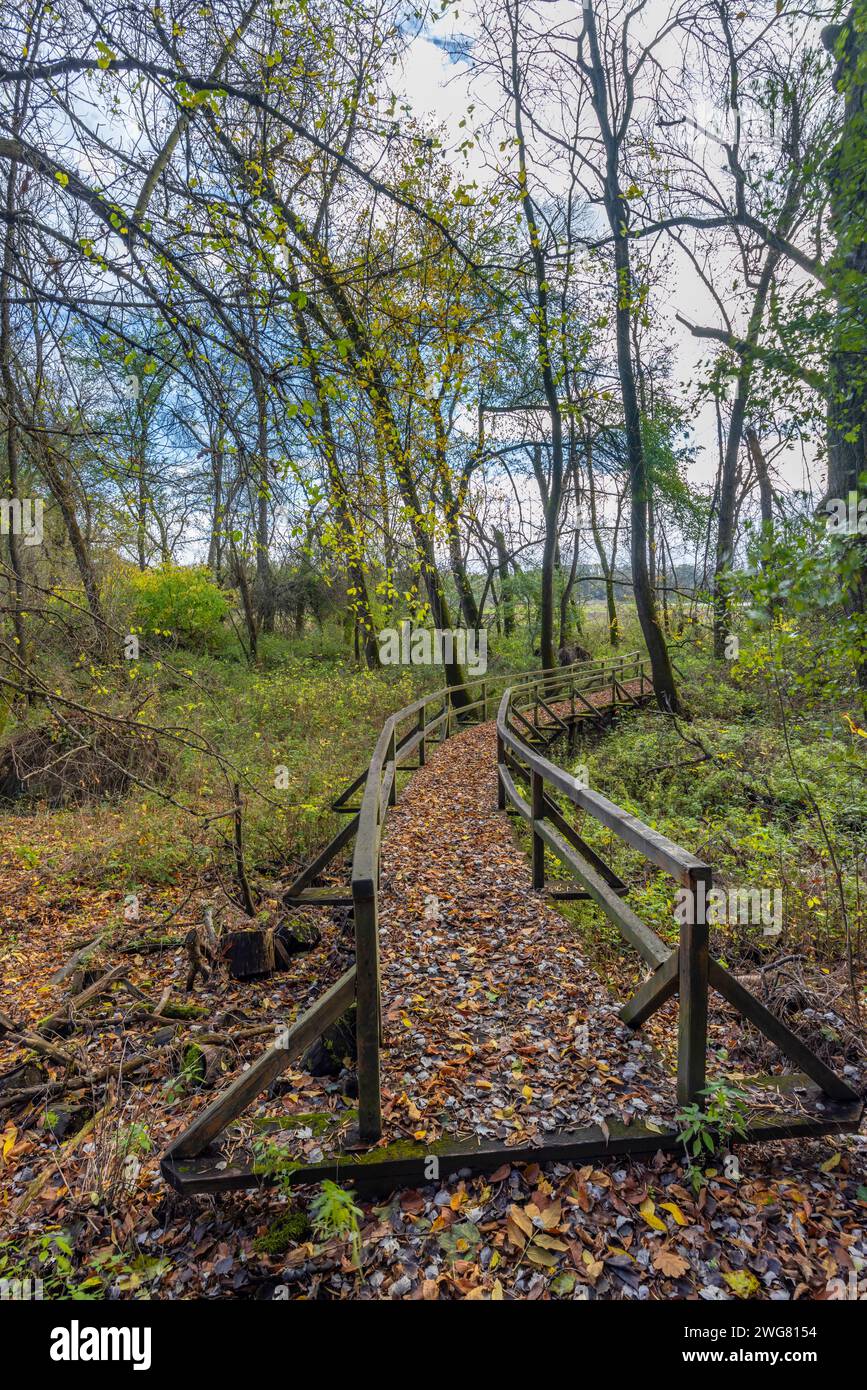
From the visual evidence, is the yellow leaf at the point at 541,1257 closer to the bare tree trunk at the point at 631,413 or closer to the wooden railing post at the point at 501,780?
the wooden railing post at the point at 501,780

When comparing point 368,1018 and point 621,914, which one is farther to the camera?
point 621,914

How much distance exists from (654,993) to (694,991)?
0.49 meters

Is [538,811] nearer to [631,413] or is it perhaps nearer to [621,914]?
[621,914]

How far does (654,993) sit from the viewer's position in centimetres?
303

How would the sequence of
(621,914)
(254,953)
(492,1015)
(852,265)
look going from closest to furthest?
(621,914)
(492,1015)
(254,953)
(852,265)

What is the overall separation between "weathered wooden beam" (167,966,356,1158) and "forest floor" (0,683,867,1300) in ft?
0.93

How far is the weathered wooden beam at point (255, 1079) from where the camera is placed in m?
2.69

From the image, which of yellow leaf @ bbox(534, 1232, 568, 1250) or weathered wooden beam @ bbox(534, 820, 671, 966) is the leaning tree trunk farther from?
yellow leaf @ bbox(534, 1232, 568, 1250)

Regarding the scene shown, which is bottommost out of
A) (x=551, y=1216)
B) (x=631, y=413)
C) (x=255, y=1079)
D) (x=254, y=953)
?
(x=254, y=953)

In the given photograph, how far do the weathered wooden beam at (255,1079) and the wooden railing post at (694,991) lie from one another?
1486 mm

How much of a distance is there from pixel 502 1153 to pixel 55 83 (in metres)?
6.05

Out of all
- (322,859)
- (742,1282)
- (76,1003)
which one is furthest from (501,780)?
(742,1282)

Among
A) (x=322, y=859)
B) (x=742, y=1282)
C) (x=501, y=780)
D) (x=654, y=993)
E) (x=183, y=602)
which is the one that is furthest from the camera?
(x=183, y=602)
